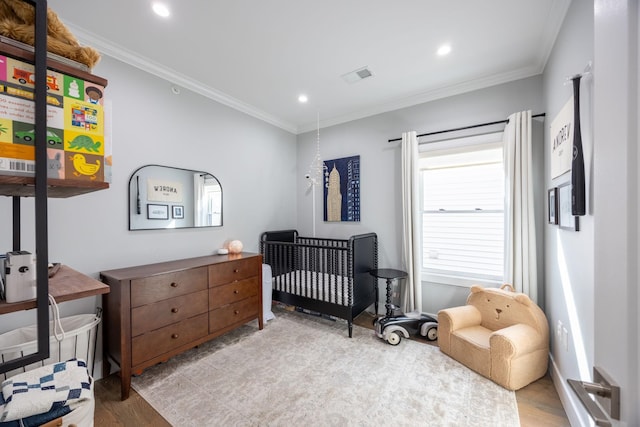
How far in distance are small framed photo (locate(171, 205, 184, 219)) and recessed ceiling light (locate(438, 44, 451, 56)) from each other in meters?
2.75

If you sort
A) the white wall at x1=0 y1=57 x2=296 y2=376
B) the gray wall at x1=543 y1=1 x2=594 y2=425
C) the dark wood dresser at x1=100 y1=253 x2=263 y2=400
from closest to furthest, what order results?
the gray wall at x1=543 y1=1 x2=594 y2=425
the dark wood dresser at x1=100 y1=253 x2=263 y2=400
the white wall at x1=0 y1=57 x2=296 y2=376

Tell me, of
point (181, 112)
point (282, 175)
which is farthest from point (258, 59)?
point (282, 175)

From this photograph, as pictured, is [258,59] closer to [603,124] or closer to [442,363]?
[603,124]

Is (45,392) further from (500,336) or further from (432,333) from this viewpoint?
(432,333)

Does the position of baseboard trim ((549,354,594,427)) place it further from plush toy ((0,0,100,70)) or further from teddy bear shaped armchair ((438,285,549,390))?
plush toy ((0,0,100,70))

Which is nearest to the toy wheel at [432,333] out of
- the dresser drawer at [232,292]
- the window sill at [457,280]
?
the window sill at [457,280]

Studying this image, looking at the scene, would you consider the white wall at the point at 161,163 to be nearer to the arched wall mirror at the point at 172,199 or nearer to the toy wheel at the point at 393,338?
the arched wall mirror at the point at 172,199

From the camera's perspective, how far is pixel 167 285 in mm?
2037

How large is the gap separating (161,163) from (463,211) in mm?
3087

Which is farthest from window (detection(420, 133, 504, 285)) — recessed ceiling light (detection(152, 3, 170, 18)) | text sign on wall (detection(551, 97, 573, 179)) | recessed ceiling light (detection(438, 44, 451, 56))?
recessed ceiling light (detection(152, 3, 170, 18))

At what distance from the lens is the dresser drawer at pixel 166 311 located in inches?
73.8

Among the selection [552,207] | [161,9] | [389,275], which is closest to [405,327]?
[389,275]

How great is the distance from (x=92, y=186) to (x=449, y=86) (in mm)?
3128

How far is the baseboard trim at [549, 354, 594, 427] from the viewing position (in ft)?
4.67
